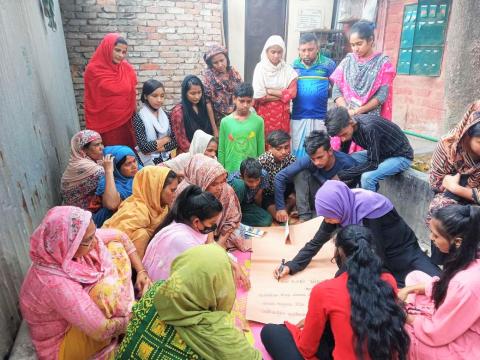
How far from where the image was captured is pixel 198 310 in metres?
1.27

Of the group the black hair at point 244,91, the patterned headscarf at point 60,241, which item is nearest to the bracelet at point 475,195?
the black hair at point 244,91

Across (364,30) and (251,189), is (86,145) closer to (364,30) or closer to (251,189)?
(251,189)

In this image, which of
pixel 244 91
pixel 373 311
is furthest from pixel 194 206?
pixel 244 91

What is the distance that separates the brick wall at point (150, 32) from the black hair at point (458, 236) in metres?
5.25

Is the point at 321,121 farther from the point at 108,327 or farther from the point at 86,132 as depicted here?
the point at 108,327

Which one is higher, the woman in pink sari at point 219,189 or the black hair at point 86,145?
the black hair at point 86,145

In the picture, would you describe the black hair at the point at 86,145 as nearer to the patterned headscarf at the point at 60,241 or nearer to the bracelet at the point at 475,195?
the patterned headscarf at the point at 60,241

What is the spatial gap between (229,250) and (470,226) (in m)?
1.77

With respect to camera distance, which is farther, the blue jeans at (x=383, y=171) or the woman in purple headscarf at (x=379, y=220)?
the blue jeans at (x=383, y=171)

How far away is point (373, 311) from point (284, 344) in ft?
1.95

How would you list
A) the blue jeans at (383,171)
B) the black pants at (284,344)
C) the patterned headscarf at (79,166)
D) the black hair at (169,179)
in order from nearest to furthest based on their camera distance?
the black pants at (284,344), the black hair at (169,179), the patterned headscarf at (79,166), the blue jeans at (383,171)

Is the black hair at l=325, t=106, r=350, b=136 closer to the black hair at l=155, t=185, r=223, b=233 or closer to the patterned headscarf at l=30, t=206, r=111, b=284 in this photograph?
the black hair at l=155, t=185, r=223, b=233

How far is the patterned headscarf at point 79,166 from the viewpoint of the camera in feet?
8.98

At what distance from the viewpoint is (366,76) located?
3.42 m
